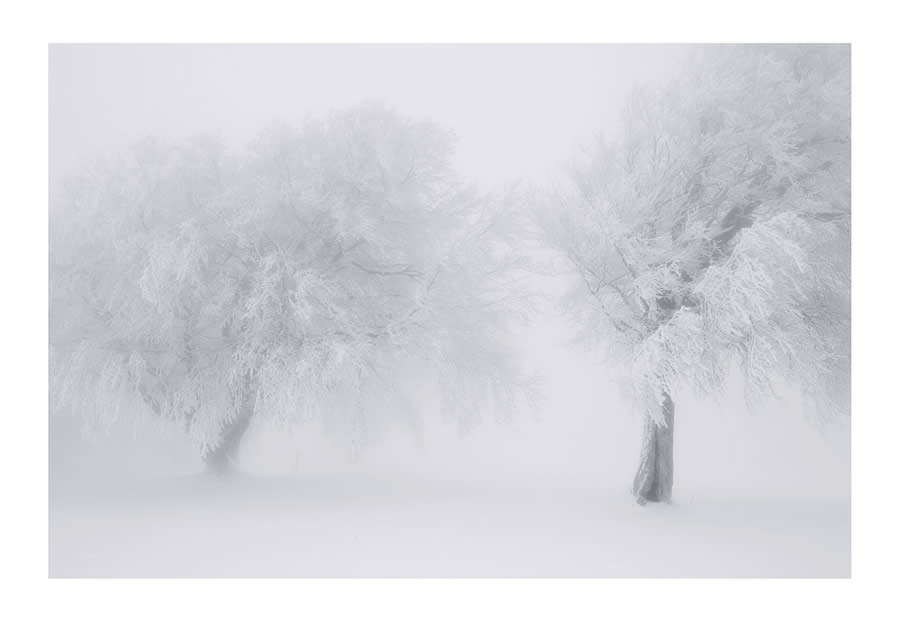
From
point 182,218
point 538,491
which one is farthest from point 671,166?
point 182,218

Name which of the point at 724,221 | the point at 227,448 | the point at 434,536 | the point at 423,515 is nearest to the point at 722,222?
the point at 724,221

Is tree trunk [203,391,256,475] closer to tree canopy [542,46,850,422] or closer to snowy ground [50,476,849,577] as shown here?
snowy ground [50,476,849,577]

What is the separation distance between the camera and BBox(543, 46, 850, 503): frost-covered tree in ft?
24.4

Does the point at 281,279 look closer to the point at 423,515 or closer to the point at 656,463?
the point at 423,515

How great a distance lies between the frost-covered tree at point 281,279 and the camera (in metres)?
9.23

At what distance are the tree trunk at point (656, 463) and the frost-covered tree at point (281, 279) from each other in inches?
97.3

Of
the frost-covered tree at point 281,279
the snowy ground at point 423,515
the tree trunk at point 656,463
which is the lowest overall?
the snowy ground at point 423,515

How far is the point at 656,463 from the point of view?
343 inches

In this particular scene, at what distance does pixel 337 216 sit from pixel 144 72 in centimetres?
822

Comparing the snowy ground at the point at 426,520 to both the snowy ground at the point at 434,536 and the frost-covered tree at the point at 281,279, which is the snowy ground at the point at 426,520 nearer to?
the snowy ground at the point at 434,536

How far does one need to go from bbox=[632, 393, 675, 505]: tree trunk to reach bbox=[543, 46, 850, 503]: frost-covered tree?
0.06 metres

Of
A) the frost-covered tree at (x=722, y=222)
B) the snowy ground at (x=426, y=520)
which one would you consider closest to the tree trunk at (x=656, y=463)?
the frost-covered tree at (x=722, y=222)

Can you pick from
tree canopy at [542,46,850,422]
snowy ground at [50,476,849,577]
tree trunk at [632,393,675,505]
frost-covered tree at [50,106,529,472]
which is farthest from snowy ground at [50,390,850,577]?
tree canopy at [542,46,850,422]
